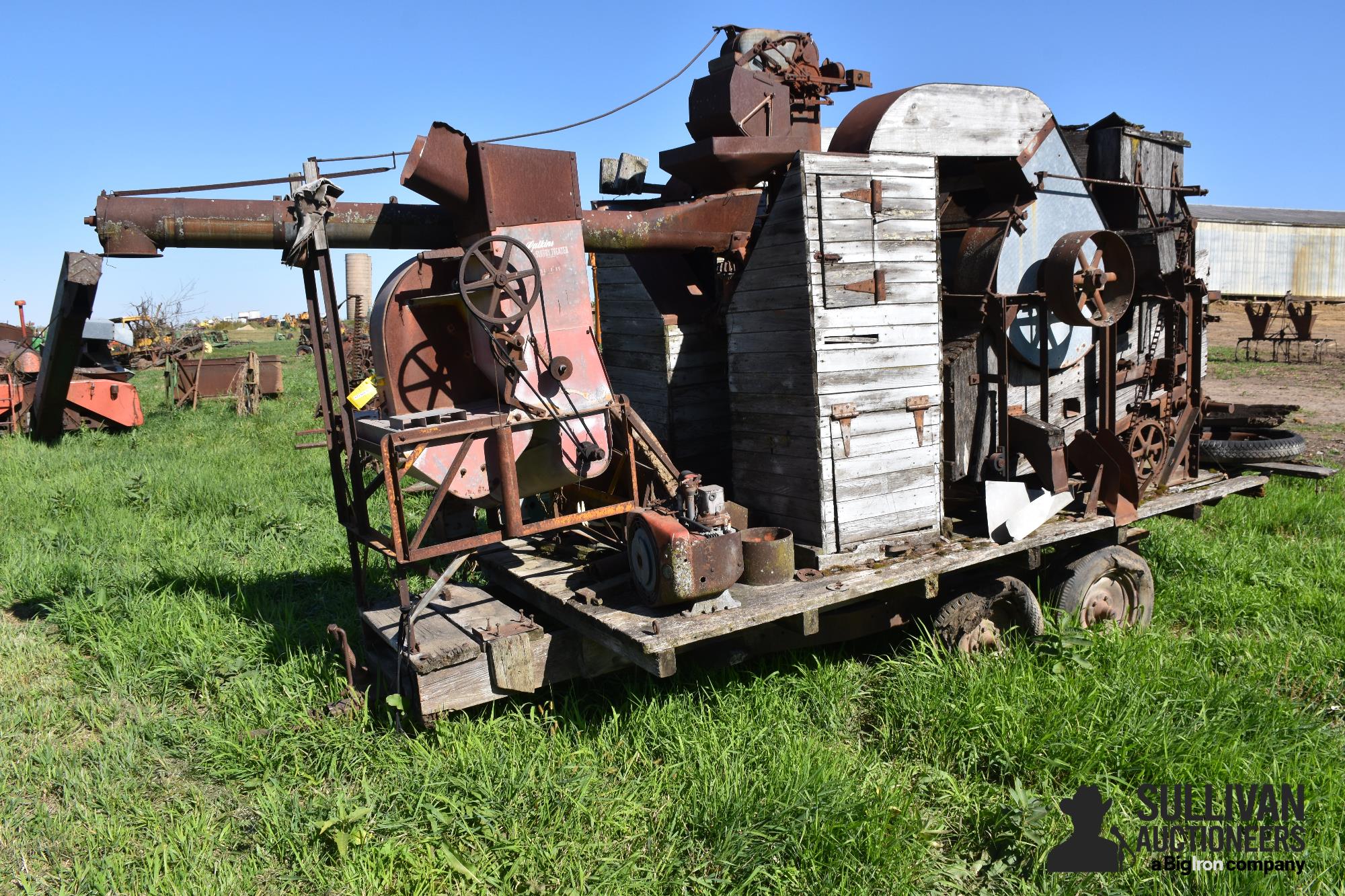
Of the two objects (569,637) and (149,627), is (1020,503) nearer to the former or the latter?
(569,637)

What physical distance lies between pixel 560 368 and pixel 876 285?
6.06 ft

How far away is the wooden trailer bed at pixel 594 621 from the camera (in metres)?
4.27

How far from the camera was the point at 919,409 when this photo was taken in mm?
5348

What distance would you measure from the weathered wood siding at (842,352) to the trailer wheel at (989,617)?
485 millimetres

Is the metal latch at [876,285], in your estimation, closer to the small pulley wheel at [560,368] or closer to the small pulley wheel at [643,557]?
the small pulley wheel at [560,368]

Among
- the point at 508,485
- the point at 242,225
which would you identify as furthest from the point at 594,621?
the point at 242,225

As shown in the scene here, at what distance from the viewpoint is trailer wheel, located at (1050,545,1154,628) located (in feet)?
18.9

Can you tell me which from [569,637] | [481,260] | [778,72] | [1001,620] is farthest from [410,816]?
[778,72]

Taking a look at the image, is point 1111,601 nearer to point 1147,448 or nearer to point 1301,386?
point 1147,448

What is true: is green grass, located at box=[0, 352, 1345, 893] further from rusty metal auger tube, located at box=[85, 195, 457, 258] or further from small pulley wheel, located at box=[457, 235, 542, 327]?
rusty metal auger tube, located at box=[85, 195, 457, 258]

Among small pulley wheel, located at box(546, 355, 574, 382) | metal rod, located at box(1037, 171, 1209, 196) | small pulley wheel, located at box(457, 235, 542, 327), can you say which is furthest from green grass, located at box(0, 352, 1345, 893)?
metal rod, located at box(1037, 171, 1209, 196)

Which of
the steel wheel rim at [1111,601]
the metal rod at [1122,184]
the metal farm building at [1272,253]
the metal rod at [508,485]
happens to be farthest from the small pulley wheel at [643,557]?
the metal farm building at [1272,253]

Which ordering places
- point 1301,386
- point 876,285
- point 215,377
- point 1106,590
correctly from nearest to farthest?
1. point 876,285
2. point 1106,590
3. point 1301,386
4. point 215,377

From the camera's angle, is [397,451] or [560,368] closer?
[397,451]
